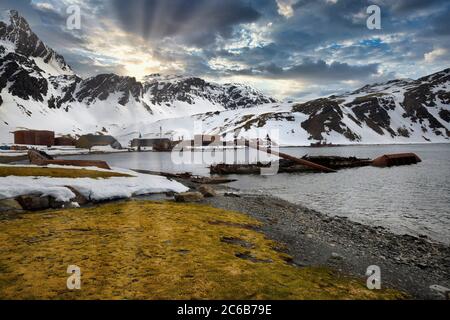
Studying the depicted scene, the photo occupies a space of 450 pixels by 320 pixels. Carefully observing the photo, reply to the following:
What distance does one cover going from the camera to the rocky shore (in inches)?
422

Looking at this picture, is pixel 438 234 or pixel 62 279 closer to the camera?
pixel 62 279

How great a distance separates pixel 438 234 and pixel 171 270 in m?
18.7

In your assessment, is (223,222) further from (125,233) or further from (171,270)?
(171,270)

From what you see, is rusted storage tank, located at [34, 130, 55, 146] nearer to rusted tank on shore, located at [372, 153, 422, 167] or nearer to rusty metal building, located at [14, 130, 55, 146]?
rusty metal building, located at [14, 130, 55, 146]

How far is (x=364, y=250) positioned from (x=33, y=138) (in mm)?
198354

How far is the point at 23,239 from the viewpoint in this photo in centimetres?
1167

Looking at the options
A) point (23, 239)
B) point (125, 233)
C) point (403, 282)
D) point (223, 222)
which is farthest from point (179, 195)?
point (403, 282)

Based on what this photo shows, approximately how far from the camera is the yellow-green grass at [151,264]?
301 inches

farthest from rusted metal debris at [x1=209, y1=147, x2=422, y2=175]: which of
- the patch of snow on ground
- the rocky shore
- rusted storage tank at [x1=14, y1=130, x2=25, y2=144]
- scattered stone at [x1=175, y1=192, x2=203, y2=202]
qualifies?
rusted storage tank at [x1=14, y1=130, x2=25, y2=144]

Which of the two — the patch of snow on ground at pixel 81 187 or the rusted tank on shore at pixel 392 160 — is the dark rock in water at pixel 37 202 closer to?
the patch of snow on ground at pixel 81 187

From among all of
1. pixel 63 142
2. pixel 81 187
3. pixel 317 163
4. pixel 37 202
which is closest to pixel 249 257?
pixel 37 202

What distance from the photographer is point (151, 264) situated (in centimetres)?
942

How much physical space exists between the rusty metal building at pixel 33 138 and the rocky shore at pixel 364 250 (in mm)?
188736

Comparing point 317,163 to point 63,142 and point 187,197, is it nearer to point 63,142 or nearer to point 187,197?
point 187,197
